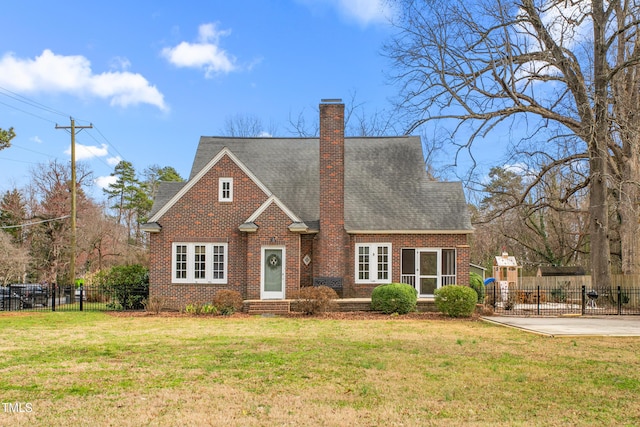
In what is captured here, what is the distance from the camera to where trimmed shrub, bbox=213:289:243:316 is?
18.9m

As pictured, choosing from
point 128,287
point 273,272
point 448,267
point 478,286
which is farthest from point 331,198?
point 128,287

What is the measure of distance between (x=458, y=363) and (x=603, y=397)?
2687mm

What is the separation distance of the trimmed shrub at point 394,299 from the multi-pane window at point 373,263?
265 centimetres

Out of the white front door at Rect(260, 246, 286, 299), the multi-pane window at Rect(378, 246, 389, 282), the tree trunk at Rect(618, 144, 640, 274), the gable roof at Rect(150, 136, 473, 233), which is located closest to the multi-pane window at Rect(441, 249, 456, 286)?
the gable roof at Rect(150, 136, 473, 233)

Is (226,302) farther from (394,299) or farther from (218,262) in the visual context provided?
(394,299)

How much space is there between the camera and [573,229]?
4094cm

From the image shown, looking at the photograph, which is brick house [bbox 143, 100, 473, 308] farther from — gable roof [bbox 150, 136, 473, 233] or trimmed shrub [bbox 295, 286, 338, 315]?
trimmed shrub [bbox 295, 286, 338, 315]

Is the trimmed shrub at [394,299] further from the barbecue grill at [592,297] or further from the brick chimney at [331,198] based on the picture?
the barbecue grill at [592,297]

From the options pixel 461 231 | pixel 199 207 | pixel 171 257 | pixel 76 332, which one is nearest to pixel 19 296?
pixel 171 257

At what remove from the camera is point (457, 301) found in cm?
1803

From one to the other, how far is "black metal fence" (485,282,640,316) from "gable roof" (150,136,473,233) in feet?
10.8

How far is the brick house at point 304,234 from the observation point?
2045 centimetres
